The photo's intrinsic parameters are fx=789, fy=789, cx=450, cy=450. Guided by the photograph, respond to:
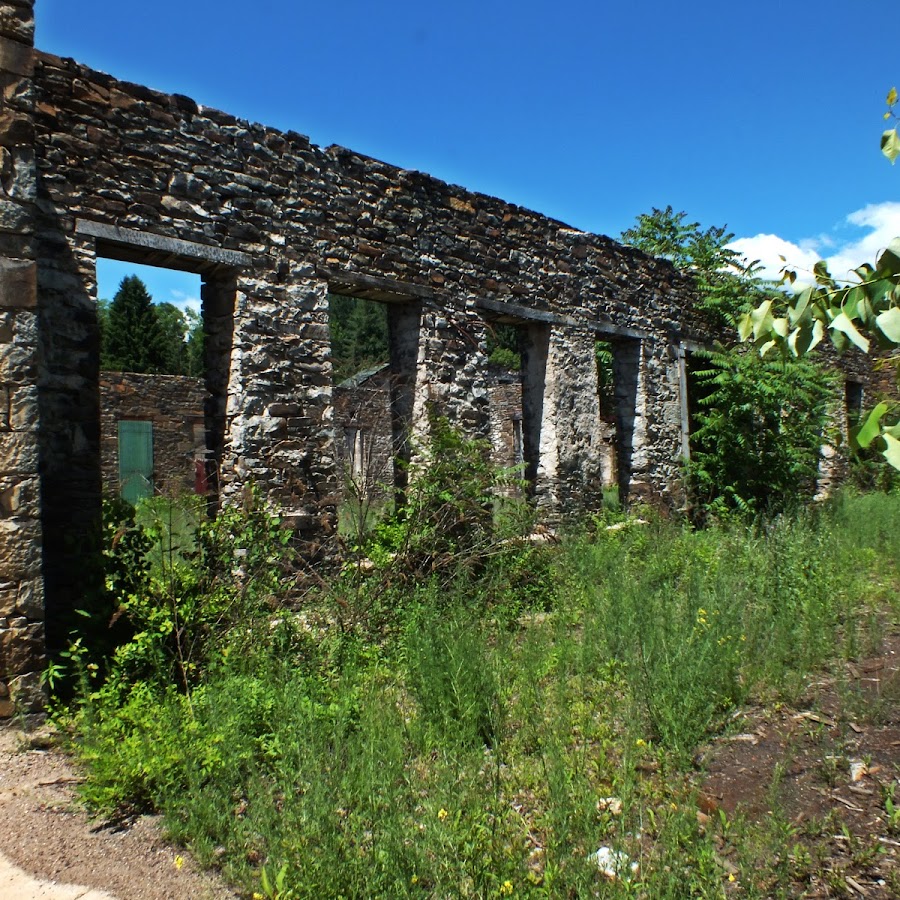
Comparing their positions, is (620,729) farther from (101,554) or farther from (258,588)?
(101,554)

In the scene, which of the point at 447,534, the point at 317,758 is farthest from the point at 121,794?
the point at 447,534

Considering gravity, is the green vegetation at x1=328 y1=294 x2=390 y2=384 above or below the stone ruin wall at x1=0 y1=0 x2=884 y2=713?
above

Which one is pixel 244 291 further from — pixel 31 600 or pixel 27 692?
pixel 27 692

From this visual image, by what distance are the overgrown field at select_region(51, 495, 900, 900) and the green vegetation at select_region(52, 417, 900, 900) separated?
0.01m

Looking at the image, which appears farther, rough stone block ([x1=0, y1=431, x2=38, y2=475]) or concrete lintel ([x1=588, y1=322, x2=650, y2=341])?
concrete lintel ([x1=588, y1=322, x2=650, y2=341])

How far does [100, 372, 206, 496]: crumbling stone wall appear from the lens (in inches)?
587

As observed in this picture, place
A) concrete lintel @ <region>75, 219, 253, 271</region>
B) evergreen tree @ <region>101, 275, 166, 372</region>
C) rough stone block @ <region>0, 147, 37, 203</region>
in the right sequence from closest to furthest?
1. rough stone block @ <region>0, 147, 37, 203</region>
2. concrete lintel @ <region>75, 219, 253, 271</region>
3. evergreen tree @ <region>101, 275, 166, 372</region>

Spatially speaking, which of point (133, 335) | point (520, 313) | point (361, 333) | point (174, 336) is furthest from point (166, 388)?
point (174, 336)

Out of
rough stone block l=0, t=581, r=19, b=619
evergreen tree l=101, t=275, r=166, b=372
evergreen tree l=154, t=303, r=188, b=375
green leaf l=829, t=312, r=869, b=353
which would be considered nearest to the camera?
green leaf l=829, t=312, r=869, b=353

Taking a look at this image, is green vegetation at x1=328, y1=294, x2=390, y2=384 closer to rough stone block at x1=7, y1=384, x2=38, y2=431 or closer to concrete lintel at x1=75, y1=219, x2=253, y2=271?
concrete lintel at x1=75, y1=219, x2=253, y2=271

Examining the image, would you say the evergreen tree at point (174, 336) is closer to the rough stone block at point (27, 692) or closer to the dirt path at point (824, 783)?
the rough stone block at point (27, 692)

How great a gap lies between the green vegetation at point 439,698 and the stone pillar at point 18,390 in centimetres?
26

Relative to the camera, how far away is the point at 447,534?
689cm

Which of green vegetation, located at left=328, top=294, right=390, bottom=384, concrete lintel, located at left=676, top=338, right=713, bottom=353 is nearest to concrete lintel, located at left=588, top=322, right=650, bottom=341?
concrete lintel, located at left=676, top=338, right=713, bottom=353
